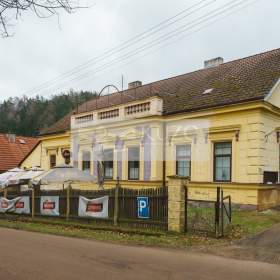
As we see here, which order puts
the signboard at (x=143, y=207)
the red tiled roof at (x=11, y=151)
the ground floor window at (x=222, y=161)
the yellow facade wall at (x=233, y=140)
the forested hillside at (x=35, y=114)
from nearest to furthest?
1. the signboard at (x=143, y=207)
2. the yellow facade wall at (x=233, y=140)
3. the ground floor window at (x=222, y=161)
4. the red tiled roof at (x=11, y=151)
5. the forested hillside at (x=35, y=114)

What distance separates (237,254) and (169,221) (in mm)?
3470

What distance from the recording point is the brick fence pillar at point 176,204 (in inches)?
557

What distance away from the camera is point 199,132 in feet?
70.1

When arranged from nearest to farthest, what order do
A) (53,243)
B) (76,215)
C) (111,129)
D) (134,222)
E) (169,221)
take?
(53,243)
(169,221)
(134,222)
(76,215)
(111,129)

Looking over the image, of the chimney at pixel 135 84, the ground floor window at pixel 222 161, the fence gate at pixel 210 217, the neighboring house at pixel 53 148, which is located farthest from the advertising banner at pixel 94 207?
the chimney at pixel 135 84

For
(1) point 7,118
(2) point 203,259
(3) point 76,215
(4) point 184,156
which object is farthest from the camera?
(1) point 7,118

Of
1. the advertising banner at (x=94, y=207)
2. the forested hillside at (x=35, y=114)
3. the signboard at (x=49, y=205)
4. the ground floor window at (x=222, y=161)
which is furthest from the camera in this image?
the forested hillside at (x=35, y=114)

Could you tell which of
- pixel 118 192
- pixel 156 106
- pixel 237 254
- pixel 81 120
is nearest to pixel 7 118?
pixel 81 120

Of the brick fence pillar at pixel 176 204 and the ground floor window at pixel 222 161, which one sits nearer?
the brick fence pillar at pixel 176 204

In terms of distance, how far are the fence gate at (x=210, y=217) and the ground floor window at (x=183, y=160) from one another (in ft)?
24.1

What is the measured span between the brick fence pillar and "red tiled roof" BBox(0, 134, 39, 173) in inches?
1217

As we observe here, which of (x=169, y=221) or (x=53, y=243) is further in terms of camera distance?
(x=169, y=221)

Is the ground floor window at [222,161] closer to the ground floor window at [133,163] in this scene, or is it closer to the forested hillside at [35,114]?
the ground floor window at [133,163]

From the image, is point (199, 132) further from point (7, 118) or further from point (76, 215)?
point (7, 118)
